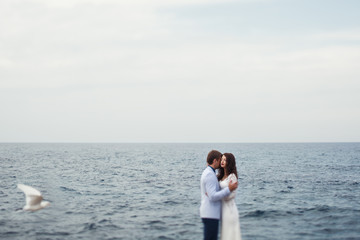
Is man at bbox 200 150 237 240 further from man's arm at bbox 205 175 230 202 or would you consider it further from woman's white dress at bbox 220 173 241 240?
woman's white dress at bbox 220 173 241 240

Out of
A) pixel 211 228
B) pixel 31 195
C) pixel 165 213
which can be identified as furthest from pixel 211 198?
pixel 165 213

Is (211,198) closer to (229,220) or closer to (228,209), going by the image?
(228,209)

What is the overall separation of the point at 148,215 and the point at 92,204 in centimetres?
420

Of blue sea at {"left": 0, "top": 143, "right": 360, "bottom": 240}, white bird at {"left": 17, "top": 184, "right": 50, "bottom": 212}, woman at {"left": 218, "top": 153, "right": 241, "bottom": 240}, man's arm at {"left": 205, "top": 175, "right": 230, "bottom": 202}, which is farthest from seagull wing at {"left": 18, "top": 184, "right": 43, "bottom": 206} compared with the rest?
woman at {"left": 218, "top": 153, "right": 241, "bottom": 240}

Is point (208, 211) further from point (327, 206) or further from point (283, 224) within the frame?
point (327, 206)

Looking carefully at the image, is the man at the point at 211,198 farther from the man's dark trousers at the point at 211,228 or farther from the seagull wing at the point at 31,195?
the seagull wing at the point at 31,195

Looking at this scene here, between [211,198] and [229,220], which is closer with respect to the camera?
[211,198]

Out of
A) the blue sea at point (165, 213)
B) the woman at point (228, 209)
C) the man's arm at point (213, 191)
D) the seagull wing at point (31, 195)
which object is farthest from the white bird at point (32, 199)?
the woman at point (228, 209)

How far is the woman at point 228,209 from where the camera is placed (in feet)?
23.1

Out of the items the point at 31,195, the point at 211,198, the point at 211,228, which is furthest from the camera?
the point at 31,195

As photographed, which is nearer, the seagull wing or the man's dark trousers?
the man's dark trousers

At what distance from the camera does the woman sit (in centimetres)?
705

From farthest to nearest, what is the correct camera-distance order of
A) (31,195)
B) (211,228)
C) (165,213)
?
(165,213)
(31,195)
(211,228)

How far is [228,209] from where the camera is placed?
7160 millimetres
